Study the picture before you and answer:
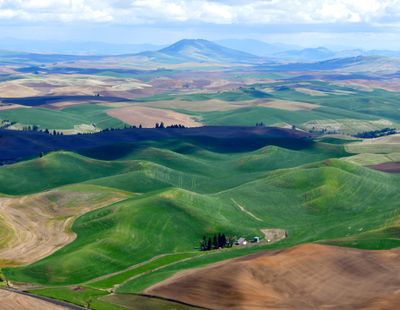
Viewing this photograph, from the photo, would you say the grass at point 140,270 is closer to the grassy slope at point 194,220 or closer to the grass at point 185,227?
the grass at point 185,227

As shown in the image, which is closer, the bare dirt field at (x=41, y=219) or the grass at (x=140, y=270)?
the grass at (x=140, y=270)

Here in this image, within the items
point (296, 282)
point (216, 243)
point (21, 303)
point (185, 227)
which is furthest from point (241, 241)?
point (21, 303)

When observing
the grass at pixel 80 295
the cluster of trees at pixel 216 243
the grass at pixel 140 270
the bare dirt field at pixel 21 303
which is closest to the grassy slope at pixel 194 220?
the cluster of trees at pixel 216 243

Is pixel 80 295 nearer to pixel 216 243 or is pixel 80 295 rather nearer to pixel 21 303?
pixel 21 303

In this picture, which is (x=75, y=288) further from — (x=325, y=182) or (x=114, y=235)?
(x=325, y=182)

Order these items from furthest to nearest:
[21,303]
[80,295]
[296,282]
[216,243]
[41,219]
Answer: [41,219], [216,243], [80,295], [296,282], [21,303]

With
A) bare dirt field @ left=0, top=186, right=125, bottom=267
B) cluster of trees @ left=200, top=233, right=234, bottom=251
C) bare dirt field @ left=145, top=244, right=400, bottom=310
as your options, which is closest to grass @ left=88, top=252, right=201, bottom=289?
cluster of trees @ left=200, top=233, right=234, bottom=251

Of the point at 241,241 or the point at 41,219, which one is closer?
the point at 241,241
